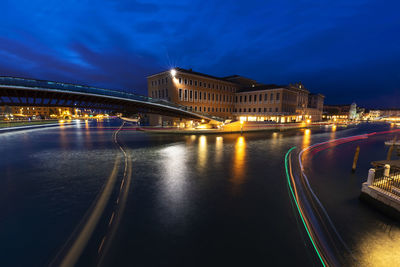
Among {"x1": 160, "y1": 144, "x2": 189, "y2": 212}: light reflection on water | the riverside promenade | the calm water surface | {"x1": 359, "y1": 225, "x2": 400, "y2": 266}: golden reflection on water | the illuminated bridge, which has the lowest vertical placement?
{"x1": 359, "y1": 225, "x2": 400, "y2": 266}: golden reflection on water

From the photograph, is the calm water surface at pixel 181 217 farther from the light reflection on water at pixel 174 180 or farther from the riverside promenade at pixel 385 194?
the riverside promenade at pixel 385 194

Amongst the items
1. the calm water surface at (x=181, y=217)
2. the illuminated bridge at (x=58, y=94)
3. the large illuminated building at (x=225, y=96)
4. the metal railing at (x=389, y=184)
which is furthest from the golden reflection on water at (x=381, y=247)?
the large illuminated building at (x=225, y=96)

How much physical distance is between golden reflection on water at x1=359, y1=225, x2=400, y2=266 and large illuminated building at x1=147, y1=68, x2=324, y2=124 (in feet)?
145

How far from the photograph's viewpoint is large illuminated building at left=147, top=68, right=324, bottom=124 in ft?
157

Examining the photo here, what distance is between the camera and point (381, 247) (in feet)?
15.5

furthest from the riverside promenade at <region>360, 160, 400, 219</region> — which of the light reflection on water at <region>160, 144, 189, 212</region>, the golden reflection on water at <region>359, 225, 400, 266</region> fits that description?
the light reflection on water at <region>160, 144, 189, 212</region>

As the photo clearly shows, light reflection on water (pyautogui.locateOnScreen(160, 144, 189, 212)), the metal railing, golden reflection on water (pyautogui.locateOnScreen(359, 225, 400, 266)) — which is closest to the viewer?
golden reflection on water (pyautogui.locateOnScreen(359, 225, 400, 266))

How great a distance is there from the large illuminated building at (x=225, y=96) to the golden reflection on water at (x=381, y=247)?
44.1m

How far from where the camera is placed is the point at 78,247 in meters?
4.48

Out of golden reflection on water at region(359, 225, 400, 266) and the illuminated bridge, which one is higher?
the illuminated bridge

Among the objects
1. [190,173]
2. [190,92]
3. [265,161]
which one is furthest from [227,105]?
[190,173]

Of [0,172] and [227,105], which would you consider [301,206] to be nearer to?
[0,172]

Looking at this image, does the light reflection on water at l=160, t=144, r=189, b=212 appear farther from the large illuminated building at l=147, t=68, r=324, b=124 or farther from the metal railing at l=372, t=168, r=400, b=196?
the large illuminated building at l=147, t=68, r=324, b=124

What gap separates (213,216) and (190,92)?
47.0 metres
